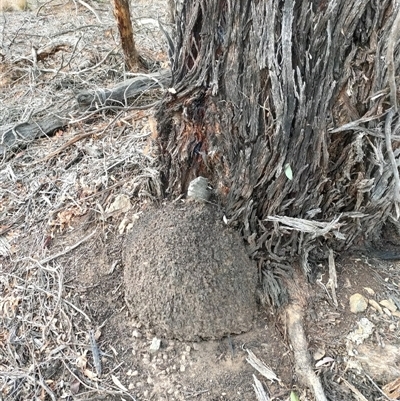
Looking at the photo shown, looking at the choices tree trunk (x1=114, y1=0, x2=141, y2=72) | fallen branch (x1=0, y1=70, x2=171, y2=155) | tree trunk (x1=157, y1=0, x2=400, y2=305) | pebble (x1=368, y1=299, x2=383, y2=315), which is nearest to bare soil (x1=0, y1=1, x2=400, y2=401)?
pebble (x1=368, y1=299, x2=383, y2=315)

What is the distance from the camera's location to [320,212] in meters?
1.53

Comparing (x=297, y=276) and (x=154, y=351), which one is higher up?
(x=297, y=276)

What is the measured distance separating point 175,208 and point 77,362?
0.61m

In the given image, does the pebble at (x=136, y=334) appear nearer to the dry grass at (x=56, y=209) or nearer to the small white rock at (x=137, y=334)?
the small white rock at (x=137, y=334)

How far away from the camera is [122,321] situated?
1663 millimetres

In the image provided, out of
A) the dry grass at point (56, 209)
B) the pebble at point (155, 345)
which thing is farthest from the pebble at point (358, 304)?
the dry grass at point (56, 209)

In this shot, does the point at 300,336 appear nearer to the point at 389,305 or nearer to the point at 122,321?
the point at 389,305

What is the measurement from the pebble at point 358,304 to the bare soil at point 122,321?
0.05ft

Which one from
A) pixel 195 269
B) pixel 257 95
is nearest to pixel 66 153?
pixel 195 269

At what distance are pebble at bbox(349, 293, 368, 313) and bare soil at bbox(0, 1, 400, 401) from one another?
16 mm

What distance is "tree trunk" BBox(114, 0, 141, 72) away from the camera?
112 inches

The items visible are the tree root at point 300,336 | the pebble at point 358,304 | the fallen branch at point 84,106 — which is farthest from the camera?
the fallen branch at point 84,106

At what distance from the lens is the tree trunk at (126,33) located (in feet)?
9.34

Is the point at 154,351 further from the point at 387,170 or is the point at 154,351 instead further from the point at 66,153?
the point at 66,153
